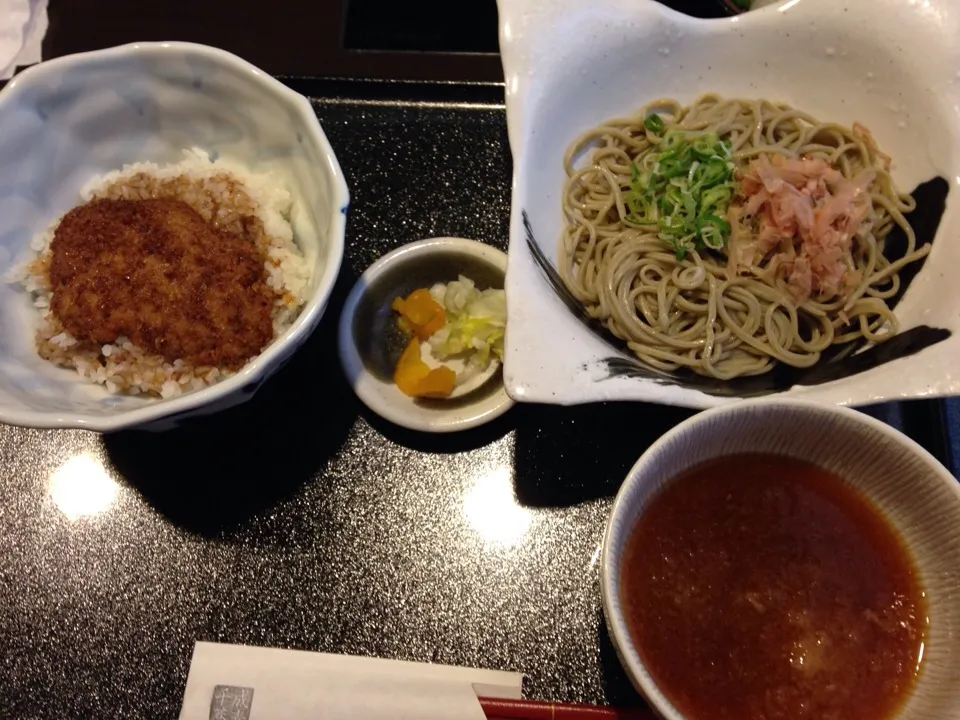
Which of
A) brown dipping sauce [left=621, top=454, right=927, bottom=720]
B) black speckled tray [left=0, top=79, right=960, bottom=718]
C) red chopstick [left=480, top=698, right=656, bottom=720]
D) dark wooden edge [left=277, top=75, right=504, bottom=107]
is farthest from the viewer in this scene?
dark wooden edge [left=277, top=75, right=504, bottom=107]

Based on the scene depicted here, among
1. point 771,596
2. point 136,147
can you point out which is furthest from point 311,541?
point 136,147

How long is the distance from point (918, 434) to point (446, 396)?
1.00m

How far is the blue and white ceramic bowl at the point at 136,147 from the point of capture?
51.9 inches

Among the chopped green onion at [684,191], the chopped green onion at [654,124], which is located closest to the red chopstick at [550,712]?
the chopped green onion at [684,191]

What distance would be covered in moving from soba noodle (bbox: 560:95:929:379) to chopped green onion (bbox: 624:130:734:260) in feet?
0.05

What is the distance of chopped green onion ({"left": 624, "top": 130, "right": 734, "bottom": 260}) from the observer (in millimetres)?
1568

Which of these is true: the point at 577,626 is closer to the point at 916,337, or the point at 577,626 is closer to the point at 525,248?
the point at 525,248

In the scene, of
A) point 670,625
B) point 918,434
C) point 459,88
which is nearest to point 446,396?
point 670,625

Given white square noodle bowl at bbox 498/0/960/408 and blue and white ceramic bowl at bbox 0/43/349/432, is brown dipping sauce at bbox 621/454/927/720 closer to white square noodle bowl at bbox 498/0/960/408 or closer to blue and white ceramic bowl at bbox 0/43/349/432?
white square noodle bowl at bbox 498/0/960/408

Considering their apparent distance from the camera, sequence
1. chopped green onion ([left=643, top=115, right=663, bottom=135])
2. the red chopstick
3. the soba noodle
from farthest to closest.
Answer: chopped green onion ([left=643, top=115, right=663, bottom=135])
the soba noodle
the red chopstick

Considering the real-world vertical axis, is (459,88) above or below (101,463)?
above

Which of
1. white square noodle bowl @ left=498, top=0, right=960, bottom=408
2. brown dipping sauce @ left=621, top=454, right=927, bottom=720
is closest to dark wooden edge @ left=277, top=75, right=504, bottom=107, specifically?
white square noodle bowl @ left=498, top=0, right=960, bottom=408

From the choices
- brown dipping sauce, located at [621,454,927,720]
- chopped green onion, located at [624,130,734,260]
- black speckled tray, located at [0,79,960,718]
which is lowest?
black speckled tray, located at [0,79,960,718]

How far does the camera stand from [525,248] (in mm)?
1376
